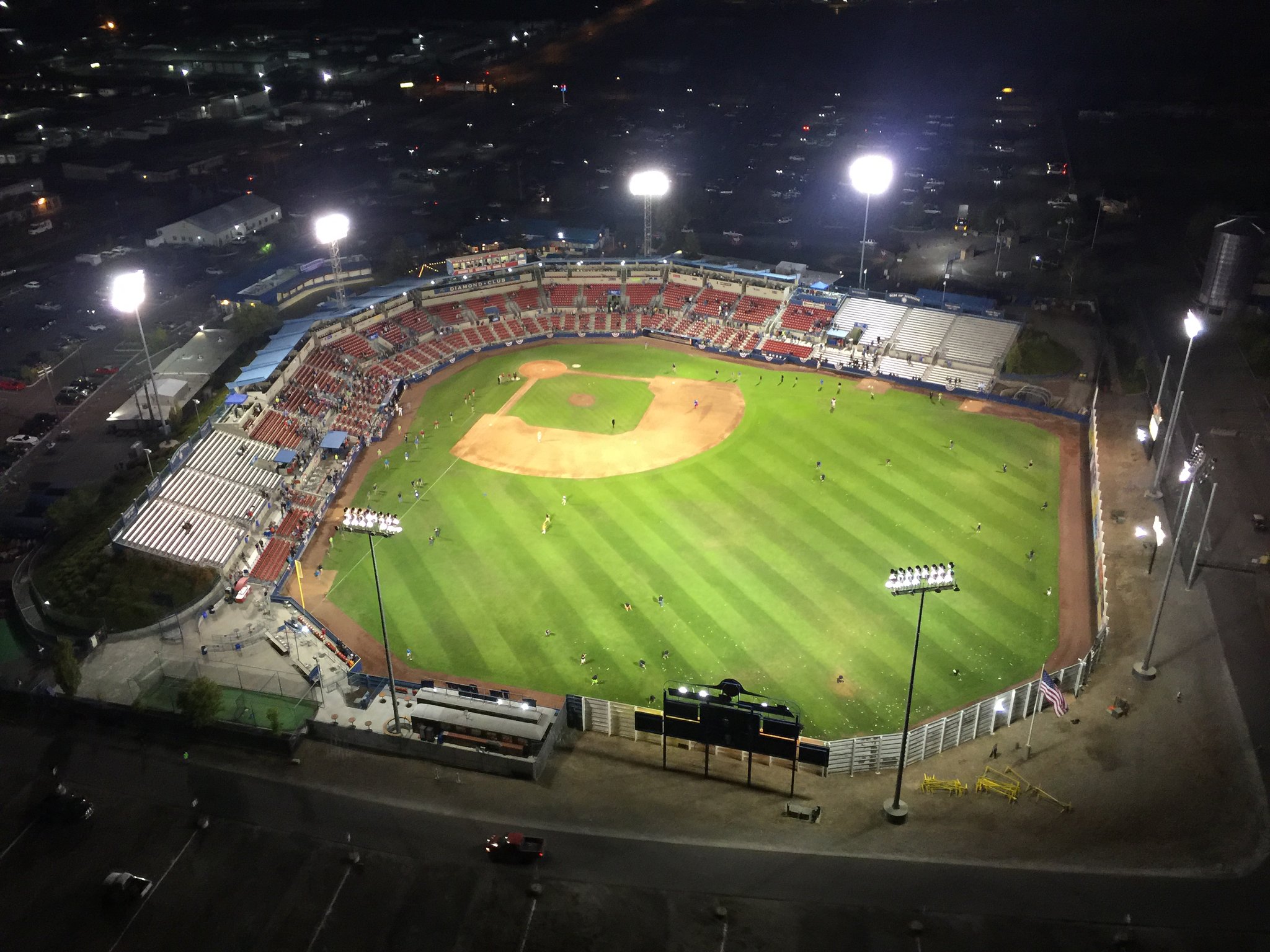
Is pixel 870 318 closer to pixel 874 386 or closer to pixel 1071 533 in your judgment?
pixel 874 386

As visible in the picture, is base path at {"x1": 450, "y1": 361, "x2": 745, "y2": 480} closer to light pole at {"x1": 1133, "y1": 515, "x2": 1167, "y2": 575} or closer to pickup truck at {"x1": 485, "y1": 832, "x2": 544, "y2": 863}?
light pole at {"x1": 1133, "y1": 515, "x2": 1167, "y2": 575}

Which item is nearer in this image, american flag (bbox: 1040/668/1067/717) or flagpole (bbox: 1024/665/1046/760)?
american flag (bbox: 1040/668/1067/717)

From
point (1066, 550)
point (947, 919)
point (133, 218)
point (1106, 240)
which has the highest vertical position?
point (1106, 240)

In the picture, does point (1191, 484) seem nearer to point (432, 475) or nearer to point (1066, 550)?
point (1066, 550)

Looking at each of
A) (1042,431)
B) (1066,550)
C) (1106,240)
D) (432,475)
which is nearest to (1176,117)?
(1106,240)

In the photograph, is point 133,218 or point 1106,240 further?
point 133,218

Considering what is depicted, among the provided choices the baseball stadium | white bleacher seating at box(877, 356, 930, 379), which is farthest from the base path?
white bleacher seating at box(877, 356, 930, 379)
